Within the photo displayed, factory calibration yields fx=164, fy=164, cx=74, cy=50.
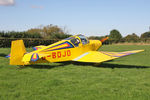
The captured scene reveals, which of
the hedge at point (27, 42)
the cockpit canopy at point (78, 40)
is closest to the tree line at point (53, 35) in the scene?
the hedge at point (27, 42)

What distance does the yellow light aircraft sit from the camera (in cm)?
695

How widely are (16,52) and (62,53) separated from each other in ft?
8.08

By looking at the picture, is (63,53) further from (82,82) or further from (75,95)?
(75,95)

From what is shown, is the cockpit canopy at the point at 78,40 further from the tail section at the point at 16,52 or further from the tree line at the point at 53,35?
the tree line at the point at 53,35

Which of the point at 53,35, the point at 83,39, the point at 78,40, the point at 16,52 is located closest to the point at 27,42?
the point at 53,35

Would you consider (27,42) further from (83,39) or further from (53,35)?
(83,39)

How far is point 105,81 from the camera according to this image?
5453 millimetres

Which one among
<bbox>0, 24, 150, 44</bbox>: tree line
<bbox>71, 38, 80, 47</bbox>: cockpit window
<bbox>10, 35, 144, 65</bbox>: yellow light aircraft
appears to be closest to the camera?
<bbox>10, 35, 144, 65</bbox>: yellow light aircraft

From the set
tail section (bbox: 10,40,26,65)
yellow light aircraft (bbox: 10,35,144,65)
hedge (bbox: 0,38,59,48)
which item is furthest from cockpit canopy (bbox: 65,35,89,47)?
hedge (bbox: 0,38,59,48)

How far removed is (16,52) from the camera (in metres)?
6.91

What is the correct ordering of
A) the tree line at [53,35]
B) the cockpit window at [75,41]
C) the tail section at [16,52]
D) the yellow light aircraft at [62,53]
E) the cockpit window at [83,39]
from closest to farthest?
1. the tail section at [16,52]
2. the yellow light aircraft at [62,53]
3. the cockpit window at [75,41]
4. the cockpit window at [83,39]
5. the tree line at [53,35]

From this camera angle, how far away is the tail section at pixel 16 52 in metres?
6.75

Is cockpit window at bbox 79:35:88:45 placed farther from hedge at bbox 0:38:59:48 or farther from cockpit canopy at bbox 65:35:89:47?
hedge at bbox 0:38:59:48

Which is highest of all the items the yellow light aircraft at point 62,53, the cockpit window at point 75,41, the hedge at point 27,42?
the hedge at point 27,42
